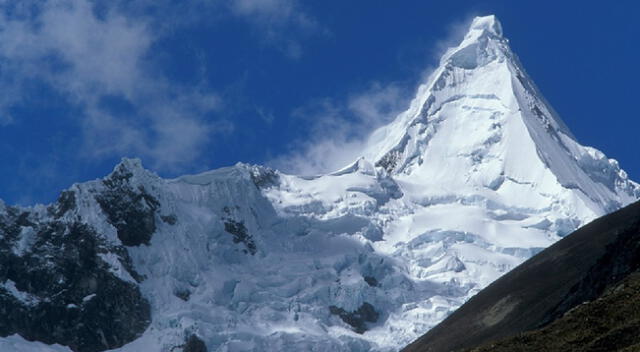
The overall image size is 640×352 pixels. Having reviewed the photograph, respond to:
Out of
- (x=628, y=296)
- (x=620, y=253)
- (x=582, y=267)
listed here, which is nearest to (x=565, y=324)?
(x=628, y=296)

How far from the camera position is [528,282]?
12025 centimetres

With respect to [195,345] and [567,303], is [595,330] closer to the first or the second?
[567,303]

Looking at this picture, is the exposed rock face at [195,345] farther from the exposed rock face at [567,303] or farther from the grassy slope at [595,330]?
the grassy slope at [595,330]

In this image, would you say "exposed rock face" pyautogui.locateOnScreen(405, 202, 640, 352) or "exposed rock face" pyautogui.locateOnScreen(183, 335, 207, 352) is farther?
"exposed rock face" pyautogui.locateOnScreen(183, 335, 207, 352)

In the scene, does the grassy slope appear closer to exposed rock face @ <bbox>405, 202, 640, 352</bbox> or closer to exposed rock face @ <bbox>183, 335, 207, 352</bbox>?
exposed rock face @ <bbox>405, 202, 640, 352</bbox>

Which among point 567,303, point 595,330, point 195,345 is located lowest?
point 595,330

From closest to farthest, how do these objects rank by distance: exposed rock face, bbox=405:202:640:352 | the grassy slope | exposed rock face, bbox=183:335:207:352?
the grassy slope → exposed rock face, bbox=405:202:640:352 → exposed rock face, bbox=183:335:207:352

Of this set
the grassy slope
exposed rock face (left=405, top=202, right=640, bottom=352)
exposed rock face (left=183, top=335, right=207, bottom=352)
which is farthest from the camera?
exposed rock face (left=183, top=335, right=207, bottom=352)

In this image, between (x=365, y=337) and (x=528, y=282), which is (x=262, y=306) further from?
(x=528, y=282)

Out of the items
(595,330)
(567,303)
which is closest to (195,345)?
(567,303)

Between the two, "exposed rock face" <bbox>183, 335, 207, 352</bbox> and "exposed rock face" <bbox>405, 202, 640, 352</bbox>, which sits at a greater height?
"exposed rock face" <bbox>183, 335, 207, 352</bbox>

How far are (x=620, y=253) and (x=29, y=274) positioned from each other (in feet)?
477

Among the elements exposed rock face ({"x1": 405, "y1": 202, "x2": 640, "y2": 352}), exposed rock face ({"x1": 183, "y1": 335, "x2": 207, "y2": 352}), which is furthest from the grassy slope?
exposed rock face ({"x1": 183, "y1": 335, "x2": 207, "y2": 352})

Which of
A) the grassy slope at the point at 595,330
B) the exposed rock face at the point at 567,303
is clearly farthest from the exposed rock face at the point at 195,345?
the grassy slope at the point at 595,330
